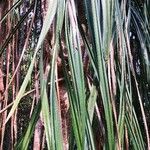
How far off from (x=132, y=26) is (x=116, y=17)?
0.88 ft

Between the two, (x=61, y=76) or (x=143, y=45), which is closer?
(x=61, y=76)

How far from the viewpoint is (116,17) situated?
2.24ft

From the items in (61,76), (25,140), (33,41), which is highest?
(33,41)

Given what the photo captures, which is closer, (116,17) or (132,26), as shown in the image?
(116,17)

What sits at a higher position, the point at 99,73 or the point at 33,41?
the point at 33,41

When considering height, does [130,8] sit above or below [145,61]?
above

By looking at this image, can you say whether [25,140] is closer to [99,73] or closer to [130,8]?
[99,73]

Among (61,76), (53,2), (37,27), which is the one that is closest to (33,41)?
(37,27)

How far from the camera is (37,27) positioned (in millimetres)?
852

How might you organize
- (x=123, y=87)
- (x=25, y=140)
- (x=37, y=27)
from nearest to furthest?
(x=25, y=140) < (x=123, y=87) < (x=37, y=27)

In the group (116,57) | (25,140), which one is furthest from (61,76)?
(25,140)

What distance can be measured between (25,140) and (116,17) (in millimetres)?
281

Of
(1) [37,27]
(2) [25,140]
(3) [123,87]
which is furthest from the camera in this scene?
(1) [37,27]

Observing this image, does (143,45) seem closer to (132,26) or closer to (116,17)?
(132,26)
